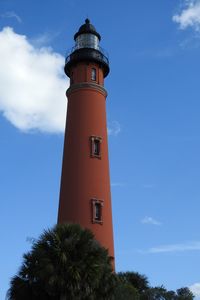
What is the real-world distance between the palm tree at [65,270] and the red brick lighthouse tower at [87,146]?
738 centimetres

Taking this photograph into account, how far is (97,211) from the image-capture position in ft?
95.9

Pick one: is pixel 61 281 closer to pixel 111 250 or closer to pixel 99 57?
pixel 111 250

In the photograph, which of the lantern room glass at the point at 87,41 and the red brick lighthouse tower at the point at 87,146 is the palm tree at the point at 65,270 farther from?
the lantern room glass at the point at 87,41

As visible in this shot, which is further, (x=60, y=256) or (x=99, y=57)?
(x=99, y=57)

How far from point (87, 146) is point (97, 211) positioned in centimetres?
406

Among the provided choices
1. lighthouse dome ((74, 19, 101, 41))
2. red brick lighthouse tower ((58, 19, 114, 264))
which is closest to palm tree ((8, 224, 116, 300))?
red brick lighthouse tower ((58, 19, 114, 264))

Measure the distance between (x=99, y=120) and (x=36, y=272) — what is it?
13.8 metres

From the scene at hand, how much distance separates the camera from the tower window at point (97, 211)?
28891 millimetres

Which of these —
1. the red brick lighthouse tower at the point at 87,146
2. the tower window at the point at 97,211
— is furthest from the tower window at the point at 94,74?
the tower window at the point at 97,211

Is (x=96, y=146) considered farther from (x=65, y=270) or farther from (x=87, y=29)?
(x=65, y=270)

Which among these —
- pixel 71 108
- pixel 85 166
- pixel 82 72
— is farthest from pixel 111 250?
pixel 82 72

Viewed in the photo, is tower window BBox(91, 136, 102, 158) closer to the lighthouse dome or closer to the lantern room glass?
the lantern room glass

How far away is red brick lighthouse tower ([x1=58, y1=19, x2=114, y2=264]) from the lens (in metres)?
29.0

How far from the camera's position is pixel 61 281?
1905cm
